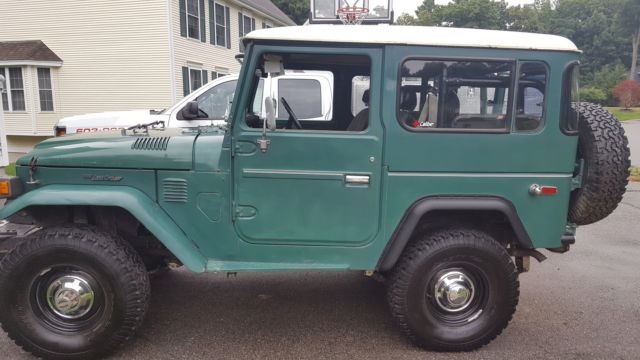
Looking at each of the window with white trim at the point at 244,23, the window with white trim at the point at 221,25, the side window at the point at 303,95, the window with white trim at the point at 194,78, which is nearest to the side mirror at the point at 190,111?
the side window at the point at 303,95

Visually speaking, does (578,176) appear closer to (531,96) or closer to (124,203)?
(531,96)

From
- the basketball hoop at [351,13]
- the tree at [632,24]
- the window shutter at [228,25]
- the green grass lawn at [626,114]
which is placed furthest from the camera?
the tree at [632,24]

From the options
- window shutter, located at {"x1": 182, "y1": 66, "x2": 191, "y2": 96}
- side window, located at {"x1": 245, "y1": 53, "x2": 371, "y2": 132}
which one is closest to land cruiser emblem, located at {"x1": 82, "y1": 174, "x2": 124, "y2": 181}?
side window, located at {"x1": 245, "y1": 53, "x2": 371, "y2": 132}

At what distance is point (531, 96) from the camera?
326cm

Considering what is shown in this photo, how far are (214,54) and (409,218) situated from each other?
17.5 meters

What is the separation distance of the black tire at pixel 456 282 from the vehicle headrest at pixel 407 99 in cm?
96

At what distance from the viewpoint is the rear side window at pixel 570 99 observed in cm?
322

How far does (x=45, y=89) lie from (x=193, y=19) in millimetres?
6080

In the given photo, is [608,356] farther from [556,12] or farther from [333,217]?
[556,12]

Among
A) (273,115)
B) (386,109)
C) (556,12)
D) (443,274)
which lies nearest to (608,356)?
(443,274)

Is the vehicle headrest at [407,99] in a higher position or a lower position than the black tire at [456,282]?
higher

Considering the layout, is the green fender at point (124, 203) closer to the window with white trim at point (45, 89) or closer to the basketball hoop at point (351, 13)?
the basketball hoop at point (351, 13)

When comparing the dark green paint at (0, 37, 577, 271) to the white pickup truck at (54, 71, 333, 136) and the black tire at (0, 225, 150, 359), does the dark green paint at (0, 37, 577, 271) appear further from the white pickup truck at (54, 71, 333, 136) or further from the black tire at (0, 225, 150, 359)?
the white pickup truck at (54, 71, 333, 136)

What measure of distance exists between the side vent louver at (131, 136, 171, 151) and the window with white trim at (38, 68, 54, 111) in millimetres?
16292
